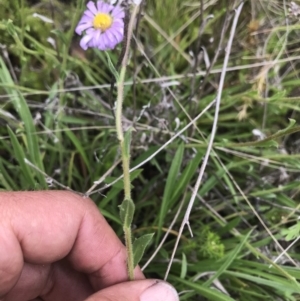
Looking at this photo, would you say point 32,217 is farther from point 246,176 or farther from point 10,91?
point 246,176

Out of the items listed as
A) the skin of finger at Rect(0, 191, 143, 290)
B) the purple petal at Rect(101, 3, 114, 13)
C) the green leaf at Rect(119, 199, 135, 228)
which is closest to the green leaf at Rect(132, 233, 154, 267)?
the green leaf at Rect(119, 199, 135, 228)

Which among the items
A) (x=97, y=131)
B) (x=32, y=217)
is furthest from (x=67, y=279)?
(x=97, y=131)

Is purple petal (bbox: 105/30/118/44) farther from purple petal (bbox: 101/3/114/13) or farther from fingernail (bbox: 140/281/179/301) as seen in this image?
fingernail (bbox: 140/281/179/301)

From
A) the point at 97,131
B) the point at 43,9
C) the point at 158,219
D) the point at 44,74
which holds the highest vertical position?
the point at 43,9

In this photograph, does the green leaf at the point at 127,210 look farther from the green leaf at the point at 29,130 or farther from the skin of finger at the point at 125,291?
the green leaf at the point at 29,130

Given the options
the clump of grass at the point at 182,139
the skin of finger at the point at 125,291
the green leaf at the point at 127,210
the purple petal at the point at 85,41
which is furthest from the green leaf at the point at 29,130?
the green leaf at the point at 127,210

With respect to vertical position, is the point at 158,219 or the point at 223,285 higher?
the point at 158,219
